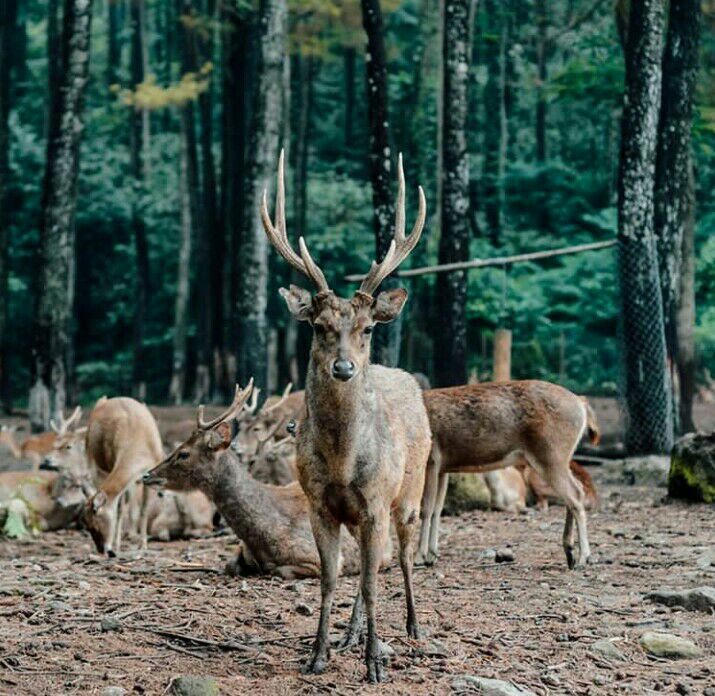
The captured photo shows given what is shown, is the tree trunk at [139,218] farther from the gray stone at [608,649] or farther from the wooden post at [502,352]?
the gray stone at [608,649]

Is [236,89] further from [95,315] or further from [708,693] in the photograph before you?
[708,693]

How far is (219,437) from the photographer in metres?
10.4

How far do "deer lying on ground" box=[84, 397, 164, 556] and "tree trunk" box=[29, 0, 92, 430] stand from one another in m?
5.35

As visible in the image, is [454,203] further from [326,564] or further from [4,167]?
[4,167]

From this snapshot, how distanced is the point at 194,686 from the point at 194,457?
4055 millimetres

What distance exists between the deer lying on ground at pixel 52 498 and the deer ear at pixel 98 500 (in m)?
1.41

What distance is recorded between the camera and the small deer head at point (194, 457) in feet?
34.0

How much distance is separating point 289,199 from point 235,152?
1007cm

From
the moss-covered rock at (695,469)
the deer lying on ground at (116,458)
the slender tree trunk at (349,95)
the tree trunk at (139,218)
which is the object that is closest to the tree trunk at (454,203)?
the moss-covered rock at (695,469)

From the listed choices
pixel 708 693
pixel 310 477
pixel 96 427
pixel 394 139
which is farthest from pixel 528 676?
A: pixel 394 139

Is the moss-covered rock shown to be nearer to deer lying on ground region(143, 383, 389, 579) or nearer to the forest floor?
the forest floor

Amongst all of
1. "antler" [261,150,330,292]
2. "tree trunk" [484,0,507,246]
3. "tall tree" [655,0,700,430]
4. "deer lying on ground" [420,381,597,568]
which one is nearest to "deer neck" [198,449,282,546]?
"deer lying on ground" [420,381,597,568]

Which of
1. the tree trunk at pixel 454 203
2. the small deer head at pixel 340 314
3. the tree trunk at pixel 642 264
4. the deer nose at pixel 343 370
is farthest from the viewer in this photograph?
the tree trunk at pixel 454 203

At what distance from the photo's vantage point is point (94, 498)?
39.7 feet
